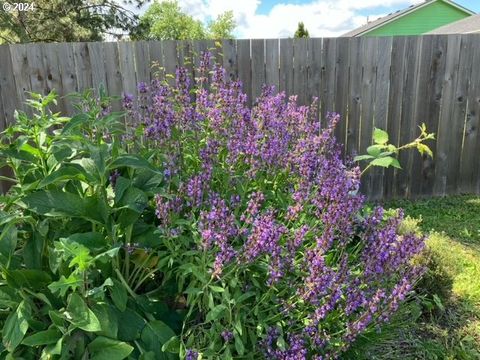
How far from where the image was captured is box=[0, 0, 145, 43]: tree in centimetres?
1349

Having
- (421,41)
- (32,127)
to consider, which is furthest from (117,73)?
(421,41)

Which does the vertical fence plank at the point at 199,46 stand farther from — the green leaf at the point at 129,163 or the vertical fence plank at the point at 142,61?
the green leaf at the point at 129,163

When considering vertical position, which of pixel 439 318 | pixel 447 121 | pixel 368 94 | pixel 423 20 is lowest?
pixel 439 318

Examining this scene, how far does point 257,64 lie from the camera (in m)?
4.62

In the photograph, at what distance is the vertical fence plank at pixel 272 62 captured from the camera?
459 centimetres

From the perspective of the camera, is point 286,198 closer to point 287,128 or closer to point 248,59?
point 287,128

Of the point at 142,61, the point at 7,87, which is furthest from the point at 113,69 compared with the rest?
the point at 7,87

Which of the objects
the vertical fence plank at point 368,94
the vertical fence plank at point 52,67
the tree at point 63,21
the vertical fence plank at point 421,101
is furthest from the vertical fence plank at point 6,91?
the tree at point 63,21

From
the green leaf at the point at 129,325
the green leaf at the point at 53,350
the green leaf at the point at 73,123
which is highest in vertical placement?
the green leaf at the point at 73,123

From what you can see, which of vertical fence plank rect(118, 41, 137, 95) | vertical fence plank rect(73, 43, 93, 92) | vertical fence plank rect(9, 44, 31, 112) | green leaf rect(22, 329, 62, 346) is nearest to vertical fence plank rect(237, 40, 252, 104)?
vertical fence plank rect(118, 41, 137, 95)

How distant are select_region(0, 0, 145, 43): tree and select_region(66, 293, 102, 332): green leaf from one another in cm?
1398

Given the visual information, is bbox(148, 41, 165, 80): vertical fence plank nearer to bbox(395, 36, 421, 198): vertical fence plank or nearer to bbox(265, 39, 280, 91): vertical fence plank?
bbox(265, 39, 280, 91): vertical fence plank

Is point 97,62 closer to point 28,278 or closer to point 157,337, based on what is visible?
point 28,278

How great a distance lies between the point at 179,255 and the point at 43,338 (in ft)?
1.86
